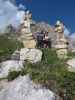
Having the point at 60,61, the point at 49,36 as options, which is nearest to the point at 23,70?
the point at 60,61

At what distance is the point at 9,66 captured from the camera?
23938 millimetres

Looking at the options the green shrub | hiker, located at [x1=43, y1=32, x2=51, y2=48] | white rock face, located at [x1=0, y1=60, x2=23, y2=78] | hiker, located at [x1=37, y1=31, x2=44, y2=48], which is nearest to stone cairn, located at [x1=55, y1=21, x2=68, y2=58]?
hiker, located at [x1=43, y1=32, x2=51, y2=48]

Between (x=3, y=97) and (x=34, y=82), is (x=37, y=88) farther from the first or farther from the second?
(x=3, y=97)

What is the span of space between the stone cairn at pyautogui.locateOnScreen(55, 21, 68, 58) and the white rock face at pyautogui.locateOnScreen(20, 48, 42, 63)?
137 inches

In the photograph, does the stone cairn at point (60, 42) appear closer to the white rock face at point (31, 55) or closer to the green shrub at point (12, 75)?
the white rock face at point (31, 55)

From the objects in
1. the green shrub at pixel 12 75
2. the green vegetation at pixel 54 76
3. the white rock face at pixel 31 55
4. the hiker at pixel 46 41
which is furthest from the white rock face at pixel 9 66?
the hiker at pixel 46 41

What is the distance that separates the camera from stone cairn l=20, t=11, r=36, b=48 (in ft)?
103

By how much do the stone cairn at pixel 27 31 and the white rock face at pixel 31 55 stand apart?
4.55 metres

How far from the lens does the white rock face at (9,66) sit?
77.0 feet

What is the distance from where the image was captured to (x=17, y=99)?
1969 centimetres

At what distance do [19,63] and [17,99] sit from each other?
518 centimetres

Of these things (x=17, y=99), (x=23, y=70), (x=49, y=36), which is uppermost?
(x=49, y=36)

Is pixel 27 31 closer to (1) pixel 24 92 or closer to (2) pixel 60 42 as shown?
(2) pixel 60 42

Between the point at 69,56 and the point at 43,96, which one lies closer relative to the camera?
the point at 43,96
